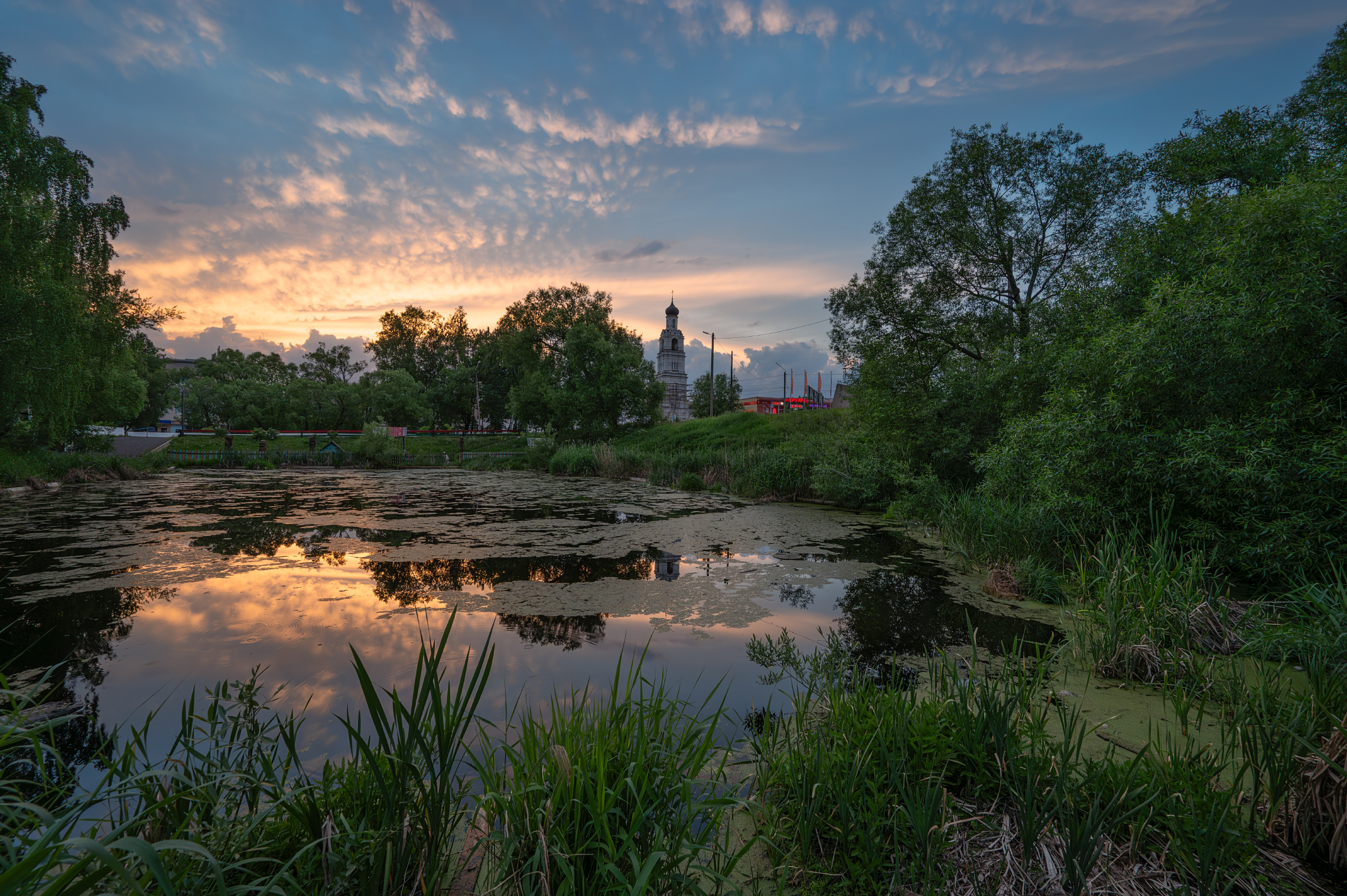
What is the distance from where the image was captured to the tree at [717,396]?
174 feet

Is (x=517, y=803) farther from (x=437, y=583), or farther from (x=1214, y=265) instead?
(x=1214, y=265)

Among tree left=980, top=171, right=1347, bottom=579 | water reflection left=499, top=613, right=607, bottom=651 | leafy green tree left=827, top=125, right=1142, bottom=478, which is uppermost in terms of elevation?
leafy green tree left=827, top=125, right=1142, bottom=478

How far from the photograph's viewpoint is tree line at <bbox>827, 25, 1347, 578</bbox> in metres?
4.59

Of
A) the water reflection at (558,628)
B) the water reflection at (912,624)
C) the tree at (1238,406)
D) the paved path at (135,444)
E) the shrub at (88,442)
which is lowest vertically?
the water reflection at (558,628)

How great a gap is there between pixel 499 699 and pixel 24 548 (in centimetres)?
838

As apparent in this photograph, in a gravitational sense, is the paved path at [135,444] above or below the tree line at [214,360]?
below

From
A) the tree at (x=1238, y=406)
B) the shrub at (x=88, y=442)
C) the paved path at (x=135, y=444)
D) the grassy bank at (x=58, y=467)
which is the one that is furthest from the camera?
the paved path at (x=135, y=444)

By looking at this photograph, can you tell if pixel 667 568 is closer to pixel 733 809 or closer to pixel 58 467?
pixel 733 809

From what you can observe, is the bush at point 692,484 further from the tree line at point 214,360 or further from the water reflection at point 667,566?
the tree line at point 214,360

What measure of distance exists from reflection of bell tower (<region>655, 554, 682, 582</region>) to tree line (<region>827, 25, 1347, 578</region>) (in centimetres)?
433

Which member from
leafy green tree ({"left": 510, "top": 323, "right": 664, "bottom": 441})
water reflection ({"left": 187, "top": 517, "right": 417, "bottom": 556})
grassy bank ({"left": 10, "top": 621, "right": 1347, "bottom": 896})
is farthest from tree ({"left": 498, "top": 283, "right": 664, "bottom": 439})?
grassy bank ({"left": 10, "top": 621, "right": 1347, "bottom": 896})

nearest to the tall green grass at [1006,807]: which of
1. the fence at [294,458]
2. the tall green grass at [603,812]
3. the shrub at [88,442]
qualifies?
the tall green grass at [603,812]

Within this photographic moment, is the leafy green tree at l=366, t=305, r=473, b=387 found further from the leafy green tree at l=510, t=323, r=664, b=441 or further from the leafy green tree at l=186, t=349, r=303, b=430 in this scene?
the leafy green tree at l=510, t=323, r=664, b=441

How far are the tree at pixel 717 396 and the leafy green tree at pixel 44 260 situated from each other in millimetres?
42366
